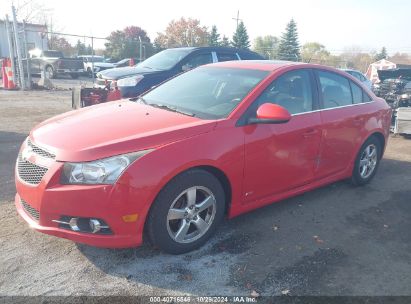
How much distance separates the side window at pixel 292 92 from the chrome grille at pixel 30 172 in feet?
6.91

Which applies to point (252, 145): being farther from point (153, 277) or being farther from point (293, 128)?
point (153, 277)

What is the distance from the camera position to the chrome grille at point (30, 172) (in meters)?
3.01

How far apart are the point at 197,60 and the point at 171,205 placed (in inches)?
241

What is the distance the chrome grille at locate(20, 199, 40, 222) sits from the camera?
3.04m

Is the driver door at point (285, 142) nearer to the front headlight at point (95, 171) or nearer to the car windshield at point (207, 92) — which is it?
the car windshield at point (207, 92)

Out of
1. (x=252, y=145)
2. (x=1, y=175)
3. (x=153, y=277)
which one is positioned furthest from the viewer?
(x=1, y=175)

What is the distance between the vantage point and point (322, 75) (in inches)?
180

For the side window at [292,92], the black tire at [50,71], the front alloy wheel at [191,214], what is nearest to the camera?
the front alloy wheel at [191,214]

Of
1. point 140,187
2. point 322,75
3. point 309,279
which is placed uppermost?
point 322,75

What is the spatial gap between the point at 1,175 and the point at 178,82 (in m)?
2.73

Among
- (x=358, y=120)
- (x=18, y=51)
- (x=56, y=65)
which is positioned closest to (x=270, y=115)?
(x=358, y=120)

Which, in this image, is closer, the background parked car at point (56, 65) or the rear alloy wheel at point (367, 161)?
the rear alloy wheel at point (367, 161)

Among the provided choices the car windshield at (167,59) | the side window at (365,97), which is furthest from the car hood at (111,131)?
the car windshield at (167,59)

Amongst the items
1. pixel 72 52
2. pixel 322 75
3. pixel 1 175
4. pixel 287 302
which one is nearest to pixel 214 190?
pixel 287 302
